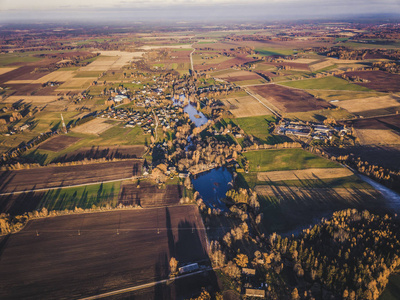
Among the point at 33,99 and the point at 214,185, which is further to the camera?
the point at 33,99

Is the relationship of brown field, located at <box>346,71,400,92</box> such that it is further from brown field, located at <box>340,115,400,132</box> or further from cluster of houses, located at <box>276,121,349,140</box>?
cluster of houses, located at <box>276,121,349,140</box>

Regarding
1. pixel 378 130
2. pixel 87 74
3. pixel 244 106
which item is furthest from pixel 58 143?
pixel 87 74

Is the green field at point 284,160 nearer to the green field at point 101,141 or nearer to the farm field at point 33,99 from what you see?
the green field at point 101,141

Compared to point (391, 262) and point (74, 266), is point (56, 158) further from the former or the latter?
point (391, 262)

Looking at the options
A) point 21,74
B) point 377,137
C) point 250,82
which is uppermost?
point 21,74

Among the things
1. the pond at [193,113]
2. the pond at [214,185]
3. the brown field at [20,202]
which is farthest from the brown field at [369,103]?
the brown field at [20,202]

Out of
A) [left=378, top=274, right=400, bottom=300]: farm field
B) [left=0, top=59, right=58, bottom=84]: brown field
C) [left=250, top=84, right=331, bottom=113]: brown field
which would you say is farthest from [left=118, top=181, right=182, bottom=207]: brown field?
[left=0, top=59, right=58, bottom=84]: brown field

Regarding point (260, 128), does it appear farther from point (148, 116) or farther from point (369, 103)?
point (369, 103)
